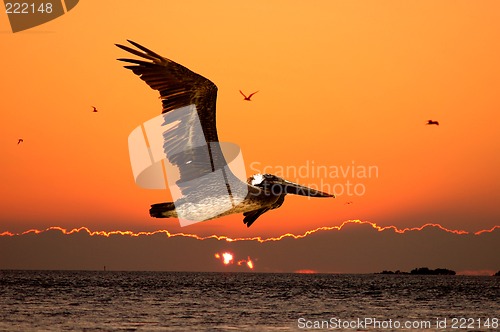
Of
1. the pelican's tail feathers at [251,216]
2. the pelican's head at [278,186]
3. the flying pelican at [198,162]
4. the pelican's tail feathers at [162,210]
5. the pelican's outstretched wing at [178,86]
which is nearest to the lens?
the pelican's outstretched wing at [178,86]

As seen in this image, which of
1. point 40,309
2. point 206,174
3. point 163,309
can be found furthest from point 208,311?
point 206,174

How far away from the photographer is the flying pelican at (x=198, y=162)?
37.8 feet

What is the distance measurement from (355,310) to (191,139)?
51.7 metres

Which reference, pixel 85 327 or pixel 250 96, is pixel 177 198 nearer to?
pixel 250 96

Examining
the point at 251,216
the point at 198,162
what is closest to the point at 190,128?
the point at 198,162

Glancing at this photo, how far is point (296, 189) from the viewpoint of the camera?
11922 mm

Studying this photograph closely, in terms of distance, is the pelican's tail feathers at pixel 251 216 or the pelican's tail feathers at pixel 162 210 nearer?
the pelican's tail feathers at pixel 162 210

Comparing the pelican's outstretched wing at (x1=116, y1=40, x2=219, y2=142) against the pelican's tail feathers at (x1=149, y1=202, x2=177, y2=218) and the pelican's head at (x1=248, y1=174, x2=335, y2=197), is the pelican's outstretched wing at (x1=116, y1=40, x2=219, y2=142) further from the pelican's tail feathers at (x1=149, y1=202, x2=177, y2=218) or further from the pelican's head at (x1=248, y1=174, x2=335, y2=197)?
the pelican's tail feathers at (x1=149, y1=202, x2=177, y2=218)

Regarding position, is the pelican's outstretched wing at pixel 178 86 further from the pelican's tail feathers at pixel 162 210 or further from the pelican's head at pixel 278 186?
the pelican's tail feathers at pixel 162 210

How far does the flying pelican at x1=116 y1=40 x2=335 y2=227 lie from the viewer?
37.8ft

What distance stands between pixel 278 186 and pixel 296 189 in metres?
0.38

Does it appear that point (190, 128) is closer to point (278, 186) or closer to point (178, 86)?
point (178, 86)

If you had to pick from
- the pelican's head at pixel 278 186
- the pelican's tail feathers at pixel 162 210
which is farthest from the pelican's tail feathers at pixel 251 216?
the pelican's tail feathers at pixel 162 210

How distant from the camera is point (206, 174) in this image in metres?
12.7
